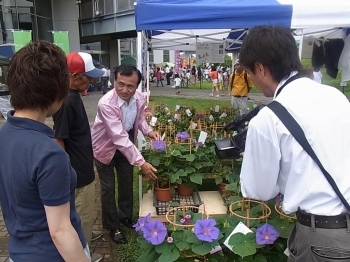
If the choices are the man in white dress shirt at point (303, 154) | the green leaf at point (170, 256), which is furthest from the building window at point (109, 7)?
the man in white dress shirt at point (303, 154)

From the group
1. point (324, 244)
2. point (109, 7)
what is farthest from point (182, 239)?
point (109, 7)

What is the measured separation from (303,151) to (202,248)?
0.75 metres

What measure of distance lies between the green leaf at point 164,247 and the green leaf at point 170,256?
0.02 meters

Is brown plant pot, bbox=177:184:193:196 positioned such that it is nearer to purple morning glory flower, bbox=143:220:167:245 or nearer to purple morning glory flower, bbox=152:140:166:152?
purple morning glory flower, bbox=152:140:166:152

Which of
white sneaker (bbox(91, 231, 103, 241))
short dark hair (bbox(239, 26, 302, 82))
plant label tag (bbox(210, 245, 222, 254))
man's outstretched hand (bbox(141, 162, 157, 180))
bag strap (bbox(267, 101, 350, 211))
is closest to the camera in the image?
bag strap (bbox(267, 101, 350, 211))

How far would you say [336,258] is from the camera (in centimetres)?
115

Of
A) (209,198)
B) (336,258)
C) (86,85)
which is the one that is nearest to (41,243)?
(336,258)

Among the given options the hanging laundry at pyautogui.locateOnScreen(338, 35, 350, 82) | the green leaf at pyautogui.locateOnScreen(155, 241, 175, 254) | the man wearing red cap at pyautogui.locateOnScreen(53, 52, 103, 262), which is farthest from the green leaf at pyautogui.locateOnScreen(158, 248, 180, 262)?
the hanging laundry at pyautogui.locateOnScreen(338, 35, 350, 82)

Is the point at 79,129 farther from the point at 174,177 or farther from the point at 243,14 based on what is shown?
the point at 243,14

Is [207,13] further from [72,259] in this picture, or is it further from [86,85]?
[72,259]

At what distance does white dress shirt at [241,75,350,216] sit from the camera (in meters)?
1.11

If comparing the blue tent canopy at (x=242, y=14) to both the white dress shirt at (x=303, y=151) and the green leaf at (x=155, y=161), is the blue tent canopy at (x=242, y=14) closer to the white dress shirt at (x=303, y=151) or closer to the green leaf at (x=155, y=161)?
the green leaf at (x=155, y=161)

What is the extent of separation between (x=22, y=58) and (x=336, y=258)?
1.22m

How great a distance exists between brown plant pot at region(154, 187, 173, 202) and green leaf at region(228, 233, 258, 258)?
1162 millimetres
